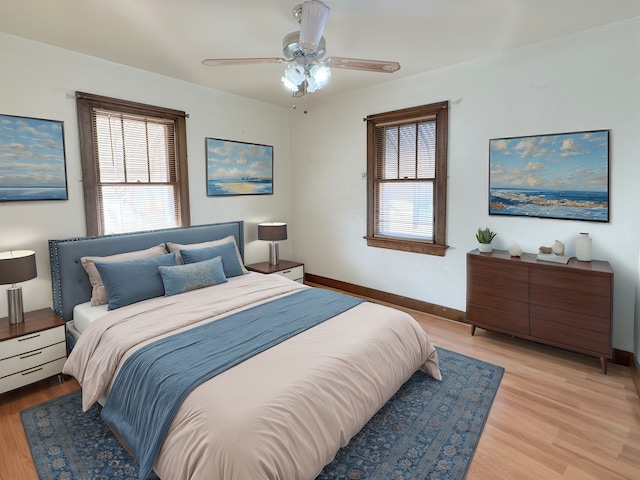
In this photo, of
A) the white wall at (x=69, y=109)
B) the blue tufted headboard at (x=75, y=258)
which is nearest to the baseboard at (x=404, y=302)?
the white wall at (x=69, y=109)

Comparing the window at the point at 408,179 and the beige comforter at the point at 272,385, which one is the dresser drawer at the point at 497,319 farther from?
the beige comforter at the point at 272,385

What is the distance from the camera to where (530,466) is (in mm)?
1934

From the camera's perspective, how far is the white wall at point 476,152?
114 inches

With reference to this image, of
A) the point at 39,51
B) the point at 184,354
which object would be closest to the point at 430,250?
the point at 184,354

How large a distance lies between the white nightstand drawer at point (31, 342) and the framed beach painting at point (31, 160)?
1.17 metres

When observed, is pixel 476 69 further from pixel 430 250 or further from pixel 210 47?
pixel 210 47

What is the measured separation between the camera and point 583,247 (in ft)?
9.83

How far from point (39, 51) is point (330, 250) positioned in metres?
3.82

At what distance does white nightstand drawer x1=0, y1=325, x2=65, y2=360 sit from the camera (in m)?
2.54

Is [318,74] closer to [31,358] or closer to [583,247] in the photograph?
[583,247]

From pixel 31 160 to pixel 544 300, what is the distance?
462cm

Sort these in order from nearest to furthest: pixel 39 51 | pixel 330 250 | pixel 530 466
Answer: pixel 530 466, pixel 39 51, pixel 330 250

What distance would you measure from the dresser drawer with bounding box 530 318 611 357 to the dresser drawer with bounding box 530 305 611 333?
3 centimetres

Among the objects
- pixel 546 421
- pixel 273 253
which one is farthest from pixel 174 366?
pixel 273 253
